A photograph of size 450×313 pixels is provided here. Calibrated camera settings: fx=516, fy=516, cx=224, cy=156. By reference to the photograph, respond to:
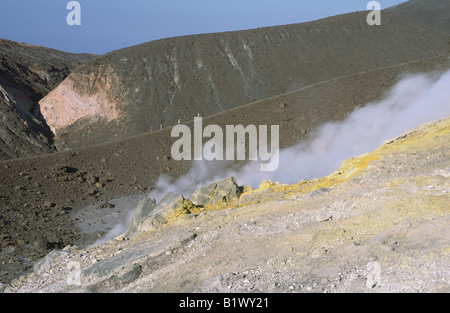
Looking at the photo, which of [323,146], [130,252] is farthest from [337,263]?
[323,146]

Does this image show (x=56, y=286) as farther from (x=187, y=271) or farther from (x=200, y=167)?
(x=200, y=167)

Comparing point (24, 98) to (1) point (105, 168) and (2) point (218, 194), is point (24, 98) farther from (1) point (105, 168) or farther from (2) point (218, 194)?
(2) point (218, 194)
